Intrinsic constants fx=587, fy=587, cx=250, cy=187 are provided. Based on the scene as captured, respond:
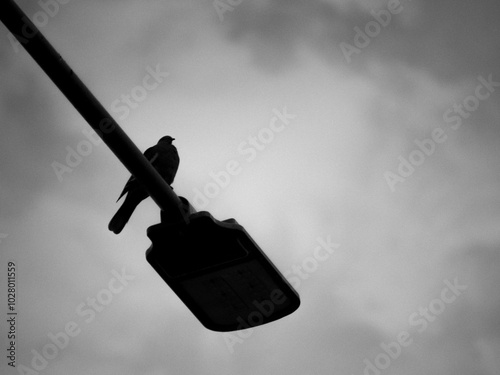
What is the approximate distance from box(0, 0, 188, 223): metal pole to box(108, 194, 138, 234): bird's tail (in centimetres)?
166

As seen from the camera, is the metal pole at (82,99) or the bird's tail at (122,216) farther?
the bird's tail at (122,216)

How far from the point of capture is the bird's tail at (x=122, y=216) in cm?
417

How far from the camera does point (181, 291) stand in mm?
2986

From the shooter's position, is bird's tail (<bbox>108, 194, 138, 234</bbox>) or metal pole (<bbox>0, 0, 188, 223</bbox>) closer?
metal pole (<bbox>0, 0, 188, 223</bbox>)

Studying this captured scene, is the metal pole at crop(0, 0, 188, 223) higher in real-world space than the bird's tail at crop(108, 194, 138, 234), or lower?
higher

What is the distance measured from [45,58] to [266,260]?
1346mm

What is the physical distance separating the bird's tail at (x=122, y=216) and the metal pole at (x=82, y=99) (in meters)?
1.66

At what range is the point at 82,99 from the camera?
85.8 inches

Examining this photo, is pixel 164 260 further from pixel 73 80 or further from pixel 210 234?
pixel 73 80

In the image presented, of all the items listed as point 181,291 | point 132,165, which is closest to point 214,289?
point 181,291

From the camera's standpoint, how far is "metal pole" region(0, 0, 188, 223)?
195 centimetres

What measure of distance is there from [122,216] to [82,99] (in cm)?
254

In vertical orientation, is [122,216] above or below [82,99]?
below

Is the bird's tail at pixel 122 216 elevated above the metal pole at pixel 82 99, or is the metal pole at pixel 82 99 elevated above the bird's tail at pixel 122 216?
the metal pole at pixel 82 99
